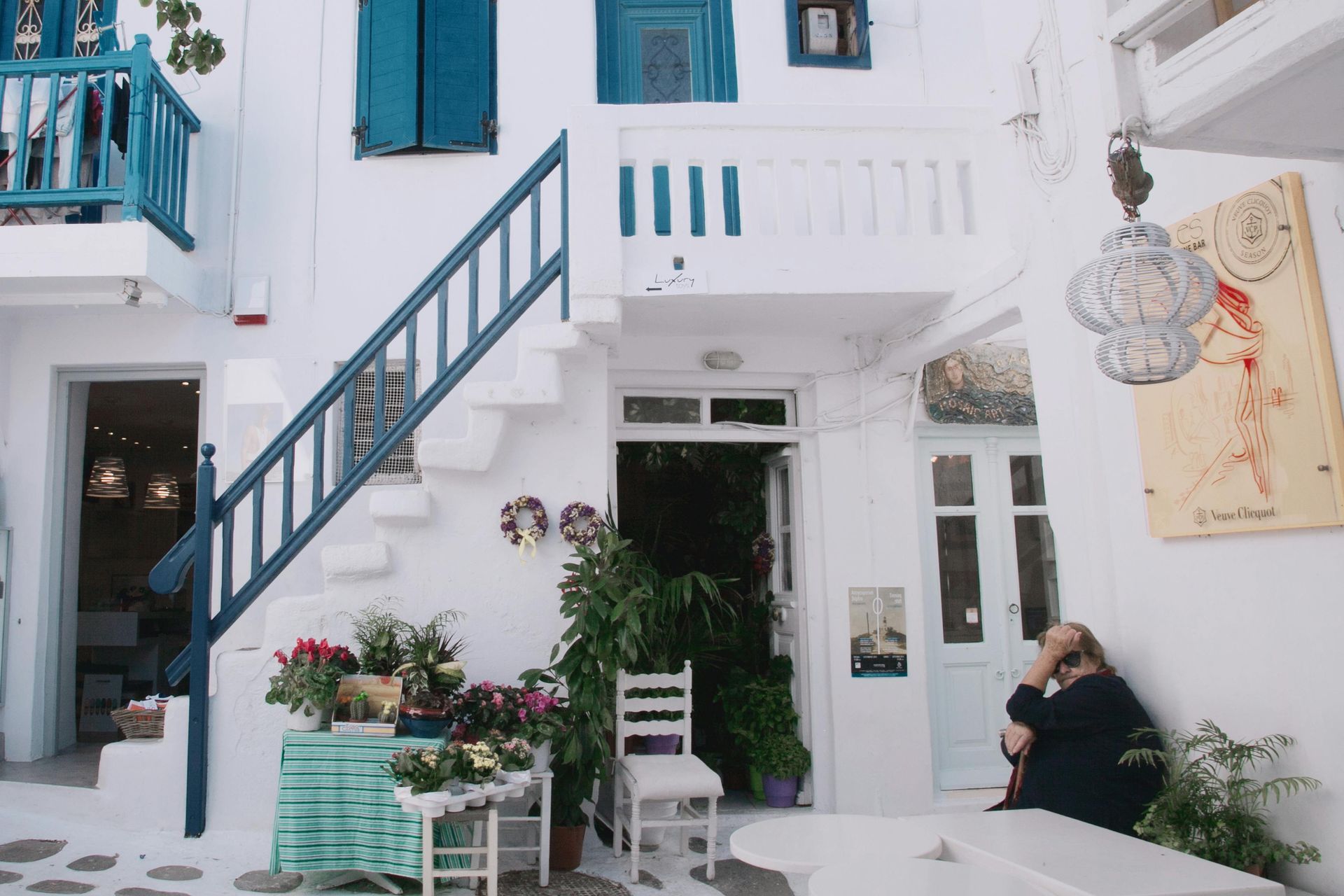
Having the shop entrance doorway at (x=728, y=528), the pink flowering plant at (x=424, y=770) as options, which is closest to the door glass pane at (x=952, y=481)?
the shop entrance doorway at (x=728, y=528)

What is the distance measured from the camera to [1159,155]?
3.91 metres

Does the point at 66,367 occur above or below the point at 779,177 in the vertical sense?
below

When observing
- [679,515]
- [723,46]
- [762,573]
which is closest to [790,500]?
[762,573]

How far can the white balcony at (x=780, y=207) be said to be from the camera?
5477 mm

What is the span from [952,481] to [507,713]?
360cm

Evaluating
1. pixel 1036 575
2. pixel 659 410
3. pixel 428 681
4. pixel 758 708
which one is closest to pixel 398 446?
pixel 659 410

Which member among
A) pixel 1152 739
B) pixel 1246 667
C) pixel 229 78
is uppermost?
pixel 229 78

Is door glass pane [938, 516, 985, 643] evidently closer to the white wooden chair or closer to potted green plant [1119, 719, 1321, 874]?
the white wooden chair

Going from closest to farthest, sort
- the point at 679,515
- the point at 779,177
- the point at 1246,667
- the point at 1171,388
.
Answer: the point at 1246,667
the point at 1171,388
the point at 779,177
the point at 679,515

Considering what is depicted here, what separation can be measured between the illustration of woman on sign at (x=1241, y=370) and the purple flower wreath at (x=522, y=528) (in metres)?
3.40

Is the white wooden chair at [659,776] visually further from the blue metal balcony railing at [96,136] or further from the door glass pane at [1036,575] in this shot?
the blue metal balcony railing at [96,136]

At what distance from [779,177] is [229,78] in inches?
156

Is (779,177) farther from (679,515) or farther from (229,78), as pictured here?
(229,78)

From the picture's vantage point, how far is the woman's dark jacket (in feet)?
12.3
